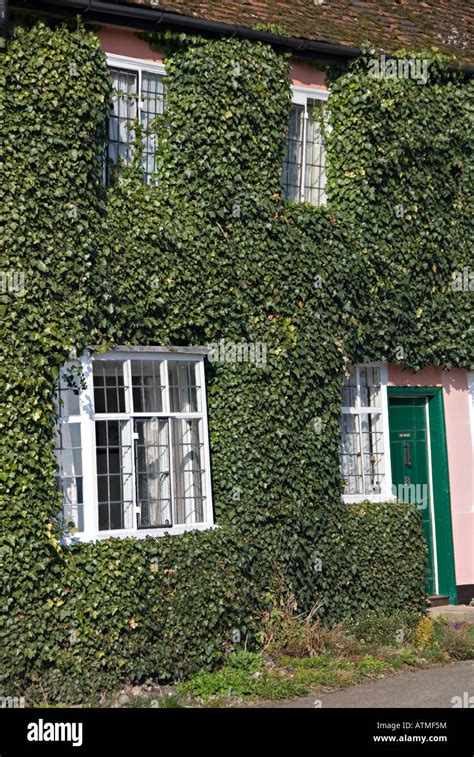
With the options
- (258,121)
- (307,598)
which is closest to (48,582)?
(307,598)

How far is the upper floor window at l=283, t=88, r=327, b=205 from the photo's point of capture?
15557mm

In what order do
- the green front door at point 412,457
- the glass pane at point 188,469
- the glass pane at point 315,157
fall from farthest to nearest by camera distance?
the green front door at point 412,457 → the glass pane at point 315,157 → the glass pane at point 188,469

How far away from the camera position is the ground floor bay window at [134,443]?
12.7m

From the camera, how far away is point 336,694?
39.5 ft

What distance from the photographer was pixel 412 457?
16.5m

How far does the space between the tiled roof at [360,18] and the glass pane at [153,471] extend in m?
5.07

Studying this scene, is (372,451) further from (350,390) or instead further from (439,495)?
(439,495)

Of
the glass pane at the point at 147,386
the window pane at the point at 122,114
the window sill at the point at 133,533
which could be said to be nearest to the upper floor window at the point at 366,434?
the window sill at the point at 133,533

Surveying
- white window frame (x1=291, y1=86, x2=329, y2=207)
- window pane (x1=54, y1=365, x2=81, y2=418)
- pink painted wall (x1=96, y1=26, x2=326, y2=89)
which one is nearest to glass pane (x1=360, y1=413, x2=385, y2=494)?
white window frame (x1=291, y1=86, x2=329, y2=207)

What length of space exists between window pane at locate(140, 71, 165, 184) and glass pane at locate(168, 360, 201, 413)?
236cm

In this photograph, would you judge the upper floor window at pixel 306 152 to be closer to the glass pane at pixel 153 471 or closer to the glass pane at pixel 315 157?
the glass pane at pixel 315 157

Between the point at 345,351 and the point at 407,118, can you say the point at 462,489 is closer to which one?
the point at 345,351

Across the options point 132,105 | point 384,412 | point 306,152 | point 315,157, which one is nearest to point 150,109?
point 132,105

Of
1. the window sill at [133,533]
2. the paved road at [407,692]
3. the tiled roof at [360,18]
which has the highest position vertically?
the tiled roof at [360,18]
